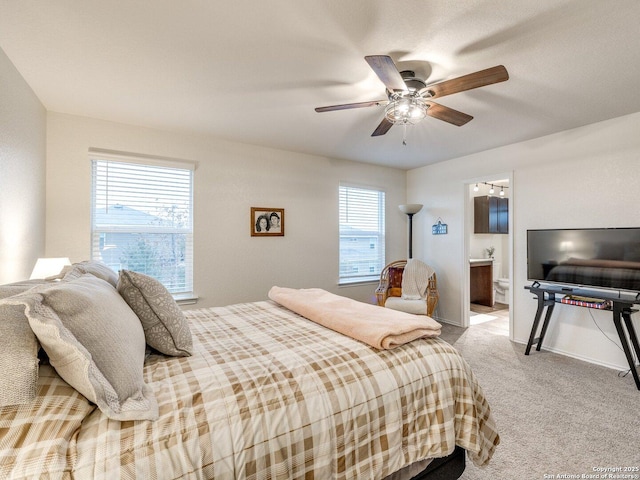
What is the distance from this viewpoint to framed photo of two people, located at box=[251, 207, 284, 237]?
150 inches

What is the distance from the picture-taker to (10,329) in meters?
0.82

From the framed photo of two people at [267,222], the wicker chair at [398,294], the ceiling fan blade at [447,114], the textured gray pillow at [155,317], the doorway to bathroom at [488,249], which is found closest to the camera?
the textured gray pillow at [155,317]

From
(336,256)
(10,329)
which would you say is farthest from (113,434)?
(336,256)

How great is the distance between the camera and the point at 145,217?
3230mm

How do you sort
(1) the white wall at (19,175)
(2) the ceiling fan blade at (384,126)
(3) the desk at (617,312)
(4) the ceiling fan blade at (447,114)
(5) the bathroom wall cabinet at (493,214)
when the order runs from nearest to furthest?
1. (1) the white wall at (19,175)
2. (4) the ceiling fan blade at (447,114)
3. (2) the ceiling fan blade at (384,126)
4. (3) the desk at (617,312)
5. (5) the bathroom wall cabinet at (493,214)

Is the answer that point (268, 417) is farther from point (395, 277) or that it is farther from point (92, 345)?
point (395, 277)

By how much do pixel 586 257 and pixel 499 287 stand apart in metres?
3.23

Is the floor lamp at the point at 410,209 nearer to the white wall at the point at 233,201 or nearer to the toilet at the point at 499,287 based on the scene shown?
the white wall at the point at 233,201

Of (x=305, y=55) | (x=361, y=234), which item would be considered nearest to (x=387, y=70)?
(x=305, y=55)

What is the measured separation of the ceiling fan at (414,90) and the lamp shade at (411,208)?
2.31 m

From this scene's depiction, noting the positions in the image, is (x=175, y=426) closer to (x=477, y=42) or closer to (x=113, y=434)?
(x=113, y=434)

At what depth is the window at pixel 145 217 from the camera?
120 inches

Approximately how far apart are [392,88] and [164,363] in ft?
6.69

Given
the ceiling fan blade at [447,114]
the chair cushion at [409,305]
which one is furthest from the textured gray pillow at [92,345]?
the chair cushion at [409,305]
